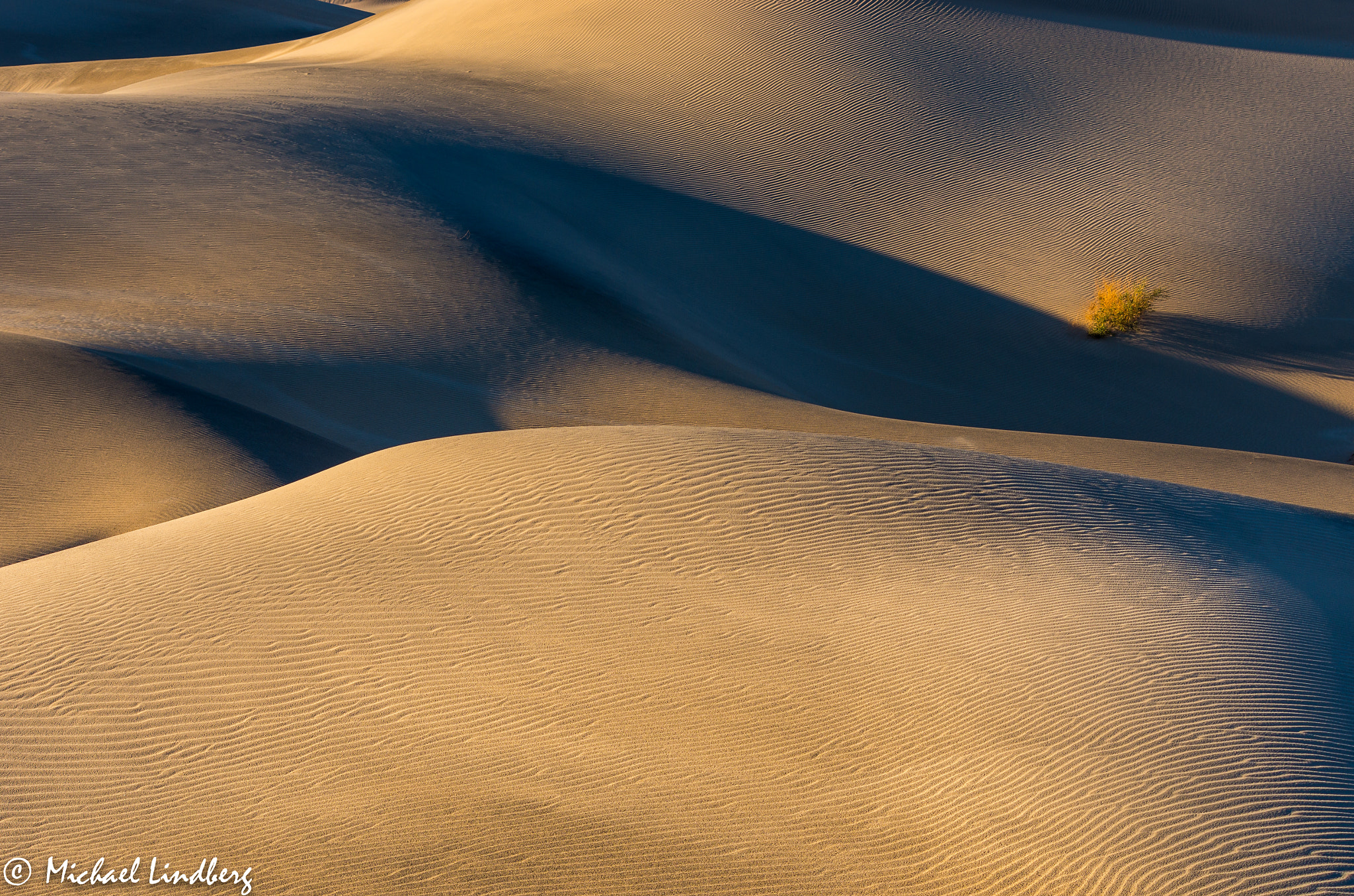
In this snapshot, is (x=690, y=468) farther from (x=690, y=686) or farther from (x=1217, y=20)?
(x=1217, y=20)

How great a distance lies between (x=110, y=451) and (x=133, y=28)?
3427 centimetres

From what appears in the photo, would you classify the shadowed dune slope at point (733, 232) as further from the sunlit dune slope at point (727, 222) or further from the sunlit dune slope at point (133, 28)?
the sunlit dune slope at point (133, 28)

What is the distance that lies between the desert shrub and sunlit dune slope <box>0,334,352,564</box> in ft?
34.0

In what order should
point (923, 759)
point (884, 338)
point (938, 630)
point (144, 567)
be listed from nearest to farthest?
1. point (923, 759)
2. point (938, 630)
3. point (144, 567)
4. point (884, 338)

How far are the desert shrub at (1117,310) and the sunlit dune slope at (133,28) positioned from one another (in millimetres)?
31234

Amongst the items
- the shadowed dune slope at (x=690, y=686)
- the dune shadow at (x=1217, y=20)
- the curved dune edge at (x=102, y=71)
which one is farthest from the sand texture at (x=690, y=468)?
the curved dune edge at (x=102, y=71)

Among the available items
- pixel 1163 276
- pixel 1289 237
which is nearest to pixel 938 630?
pixel 1163 276

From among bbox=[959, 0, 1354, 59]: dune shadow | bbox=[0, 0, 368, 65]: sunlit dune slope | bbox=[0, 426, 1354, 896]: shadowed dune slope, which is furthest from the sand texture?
bbox=[0, 0, 368, 65]: sunlit dune slope

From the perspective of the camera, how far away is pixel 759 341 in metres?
13.1

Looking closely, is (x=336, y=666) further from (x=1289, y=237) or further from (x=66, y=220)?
(x=1289, y=237)

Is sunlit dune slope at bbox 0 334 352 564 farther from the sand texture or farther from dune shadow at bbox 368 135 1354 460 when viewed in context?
dune shadow at bbox 368 135 1354 460

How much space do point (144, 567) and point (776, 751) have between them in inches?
147

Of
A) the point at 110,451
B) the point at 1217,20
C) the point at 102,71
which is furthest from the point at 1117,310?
the point at 102,71

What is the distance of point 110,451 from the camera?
7855 millimetres
